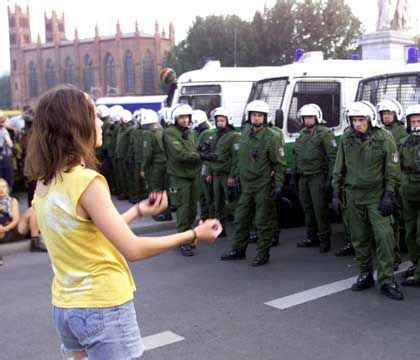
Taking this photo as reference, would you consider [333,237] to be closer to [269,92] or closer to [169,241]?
[269,92]

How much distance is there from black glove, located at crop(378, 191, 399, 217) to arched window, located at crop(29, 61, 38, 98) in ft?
307

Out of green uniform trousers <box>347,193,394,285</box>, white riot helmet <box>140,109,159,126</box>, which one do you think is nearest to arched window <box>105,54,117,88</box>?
white riot helmet <box>140,109,159,126</box>

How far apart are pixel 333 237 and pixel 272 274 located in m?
2.24

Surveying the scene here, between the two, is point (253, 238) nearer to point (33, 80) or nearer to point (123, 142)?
point (123, 142)

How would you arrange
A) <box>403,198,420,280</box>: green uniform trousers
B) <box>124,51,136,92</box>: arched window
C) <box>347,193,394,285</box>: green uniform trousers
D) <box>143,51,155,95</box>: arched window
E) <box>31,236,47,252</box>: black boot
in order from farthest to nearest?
<box>124,51,136,92</box>: arched window < <box>143,51,155,95</box>: arched window < <box>31,236,47,252</box>: black boot < <box>403,198,420,280</box>: green uniform trousers < <box>347,193,394,285</box>: green uniform trousers

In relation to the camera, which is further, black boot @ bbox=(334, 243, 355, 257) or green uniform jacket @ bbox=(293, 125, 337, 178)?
green uniform jacket @ bbox=(293, 125, 337, 178)

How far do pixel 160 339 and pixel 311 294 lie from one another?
1.71 metres

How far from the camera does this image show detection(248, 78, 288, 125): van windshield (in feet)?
28.6

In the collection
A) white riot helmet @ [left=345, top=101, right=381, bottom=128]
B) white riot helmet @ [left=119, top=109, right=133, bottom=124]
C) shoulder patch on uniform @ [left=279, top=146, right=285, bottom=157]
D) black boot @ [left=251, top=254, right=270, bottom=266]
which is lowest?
black boot @ [left=251, top=254, right=270, bottom=266]

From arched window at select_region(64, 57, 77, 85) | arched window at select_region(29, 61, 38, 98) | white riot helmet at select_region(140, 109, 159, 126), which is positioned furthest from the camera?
arched window at select_region(29, 61, 38, 98)

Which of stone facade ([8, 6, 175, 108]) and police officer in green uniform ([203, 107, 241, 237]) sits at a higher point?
stone facade ([8, 6, 175, 108])

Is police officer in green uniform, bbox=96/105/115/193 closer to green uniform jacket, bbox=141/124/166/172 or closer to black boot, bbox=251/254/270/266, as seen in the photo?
green uniform jacket, bbox=141/124/166/172

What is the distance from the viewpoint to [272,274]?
6.22 metres

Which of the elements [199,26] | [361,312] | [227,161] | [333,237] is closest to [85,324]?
[361,312]
